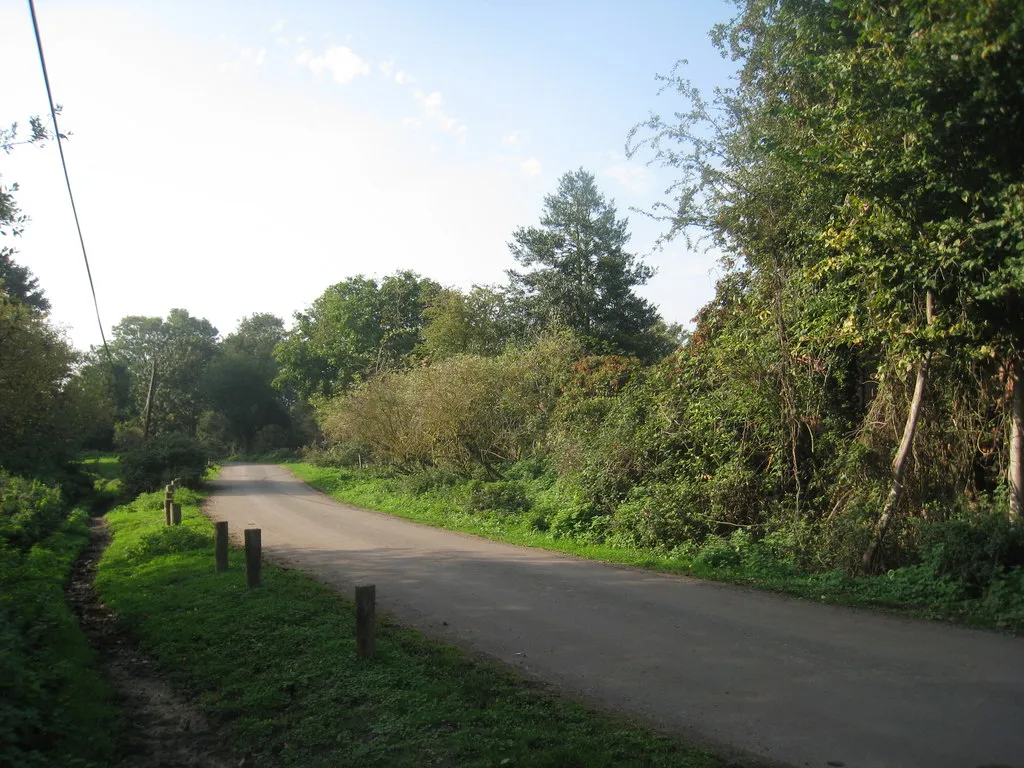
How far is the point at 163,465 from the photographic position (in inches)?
1241

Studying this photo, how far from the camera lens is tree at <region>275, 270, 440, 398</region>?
48.9 m

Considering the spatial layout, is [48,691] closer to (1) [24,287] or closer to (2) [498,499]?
(2) [498,499]

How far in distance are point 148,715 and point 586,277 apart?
1394 inches

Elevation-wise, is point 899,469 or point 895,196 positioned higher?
point 895,196

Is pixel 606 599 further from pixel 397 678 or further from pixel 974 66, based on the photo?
→ pixel 974 66

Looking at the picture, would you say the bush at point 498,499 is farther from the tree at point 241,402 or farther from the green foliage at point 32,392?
the tree at point 241,402

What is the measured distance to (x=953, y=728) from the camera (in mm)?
5363

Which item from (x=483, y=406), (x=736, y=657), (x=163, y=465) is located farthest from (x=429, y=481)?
(x=736, y=657)

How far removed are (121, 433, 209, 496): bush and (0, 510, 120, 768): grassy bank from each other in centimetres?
2099

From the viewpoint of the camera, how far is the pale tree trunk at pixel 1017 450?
10016 millimetres

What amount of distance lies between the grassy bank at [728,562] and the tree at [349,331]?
85.0ft

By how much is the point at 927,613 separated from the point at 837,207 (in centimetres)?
602

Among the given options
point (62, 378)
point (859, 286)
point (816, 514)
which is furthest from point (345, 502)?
point (859, 286)

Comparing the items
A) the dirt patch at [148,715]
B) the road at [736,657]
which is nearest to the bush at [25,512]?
the dirt patch at [148,715]
